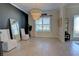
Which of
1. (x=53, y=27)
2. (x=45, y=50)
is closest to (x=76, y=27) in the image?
(x=53, y=27)

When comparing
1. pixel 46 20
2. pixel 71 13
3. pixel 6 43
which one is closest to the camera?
pixel 6 43

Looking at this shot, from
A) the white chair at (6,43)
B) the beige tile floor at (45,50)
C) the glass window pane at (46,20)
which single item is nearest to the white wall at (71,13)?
the glass window pane at (46,20)

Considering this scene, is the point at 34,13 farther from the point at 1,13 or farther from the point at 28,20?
the point at 28,20

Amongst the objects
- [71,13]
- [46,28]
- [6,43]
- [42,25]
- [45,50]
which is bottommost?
[45,50]

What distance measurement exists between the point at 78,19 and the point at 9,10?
5845mm

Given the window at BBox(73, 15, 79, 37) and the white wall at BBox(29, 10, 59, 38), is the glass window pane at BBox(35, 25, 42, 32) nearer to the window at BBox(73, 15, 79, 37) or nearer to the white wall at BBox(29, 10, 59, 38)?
the white wall at BBox(29, 10, 59, 38)

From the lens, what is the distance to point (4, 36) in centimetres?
609

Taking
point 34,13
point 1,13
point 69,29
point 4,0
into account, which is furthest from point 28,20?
point 4,0

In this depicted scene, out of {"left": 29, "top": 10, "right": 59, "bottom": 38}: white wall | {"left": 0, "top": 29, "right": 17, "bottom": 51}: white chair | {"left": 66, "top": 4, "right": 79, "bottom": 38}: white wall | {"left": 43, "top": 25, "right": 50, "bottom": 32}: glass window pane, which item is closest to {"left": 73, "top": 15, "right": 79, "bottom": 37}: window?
{"left": 66, "top": 4, "right": 79, "bottom": 38}: white wall

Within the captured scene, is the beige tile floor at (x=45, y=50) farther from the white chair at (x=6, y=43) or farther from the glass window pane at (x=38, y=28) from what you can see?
the glass window pane at (x=38, y=28)

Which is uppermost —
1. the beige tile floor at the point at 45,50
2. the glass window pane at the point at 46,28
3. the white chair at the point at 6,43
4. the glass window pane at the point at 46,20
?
the glass window pane at the point at 46,20

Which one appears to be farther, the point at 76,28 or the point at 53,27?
the point at 53,27

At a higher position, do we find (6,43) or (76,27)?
(76,27)

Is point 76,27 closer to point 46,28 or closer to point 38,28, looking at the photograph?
point 46,28
